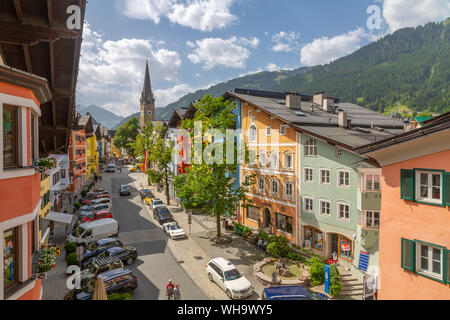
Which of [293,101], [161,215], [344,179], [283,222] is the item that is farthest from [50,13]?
[161,215]

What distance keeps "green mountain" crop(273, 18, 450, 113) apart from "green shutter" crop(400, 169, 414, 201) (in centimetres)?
12362

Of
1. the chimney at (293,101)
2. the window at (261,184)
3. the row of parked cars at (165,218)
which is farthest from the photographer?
the chimney at (293,101)

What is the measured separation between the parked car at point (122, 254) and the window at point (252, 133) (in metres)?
15.9

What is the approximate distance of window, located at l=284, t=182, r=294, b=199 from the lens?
24538 mm

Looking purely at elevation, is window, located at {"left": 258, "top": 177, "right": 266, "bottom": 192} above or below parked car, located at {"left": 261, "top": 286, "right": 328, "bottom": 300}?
above

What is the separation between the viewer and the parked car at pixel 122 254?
19.9 metres

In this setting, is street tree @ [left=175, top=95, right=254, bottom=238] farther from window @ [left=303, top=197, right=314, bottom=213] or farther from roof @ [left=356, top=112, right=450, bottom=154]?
roof @ [left=356, top=112, right=450, bottom=154]

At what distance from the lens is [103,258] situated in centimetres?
1930

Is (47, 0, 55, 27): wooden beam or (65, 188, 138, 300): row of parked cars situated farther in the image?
(65, 188, 138, 300): row of parked cars

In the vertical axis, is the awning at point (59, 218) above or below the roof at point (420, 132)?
below

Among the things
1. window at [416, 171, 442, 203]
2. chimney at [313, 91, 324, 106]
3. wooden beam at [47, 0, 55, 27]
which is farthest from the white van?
chimney at [313, 91, 324, 106]

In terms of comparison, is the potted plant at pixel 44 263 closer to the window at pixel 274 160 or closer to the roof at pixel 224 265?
the roof at pixel 224 265

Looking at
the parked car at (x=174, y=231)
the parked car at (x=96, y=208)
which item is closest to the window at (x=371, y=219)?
the parked car at (x=174, y=231)

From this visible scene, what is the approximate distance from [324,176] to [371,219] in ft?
17.5
